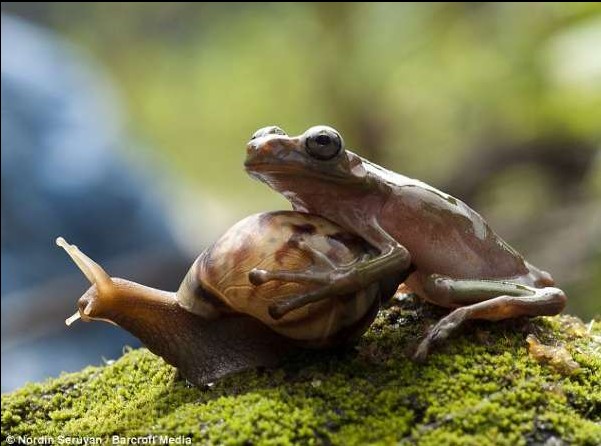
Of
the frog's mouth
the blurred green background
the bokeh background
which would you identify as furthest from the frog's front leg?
the blurred green background

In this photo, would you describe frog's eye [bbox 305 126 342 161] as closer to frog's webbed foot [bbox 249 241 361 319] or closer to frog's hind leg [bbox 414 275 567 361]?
frog's webbed foot [bbox 249 241 361 319]

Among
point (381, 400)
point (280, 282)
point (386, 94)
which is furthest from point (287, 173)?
point (386, 94)

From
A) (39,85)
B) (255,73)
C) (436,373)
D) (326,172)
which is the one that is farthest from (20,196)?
(255,73)

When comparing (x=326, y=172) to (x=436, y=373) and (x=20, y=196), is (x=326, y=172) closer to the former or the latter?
(x=436, y=373)

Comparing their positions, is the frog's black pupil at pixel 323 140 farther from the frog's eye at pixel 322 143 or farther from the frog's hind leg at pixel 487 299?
the frog's hind leg at pixel 487 299

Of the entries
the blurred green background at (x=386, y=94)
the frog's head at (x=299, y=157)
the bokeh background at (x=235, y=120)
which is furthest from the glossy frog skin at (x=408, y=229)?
the blurred green background at (x=386, y=94)

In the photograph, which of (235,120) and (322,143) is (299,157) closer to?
(322,143)

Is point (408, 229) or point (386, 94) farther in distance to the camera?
point (386, 94)

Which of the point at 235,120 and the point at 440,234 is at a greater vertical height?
the point at 235,120
